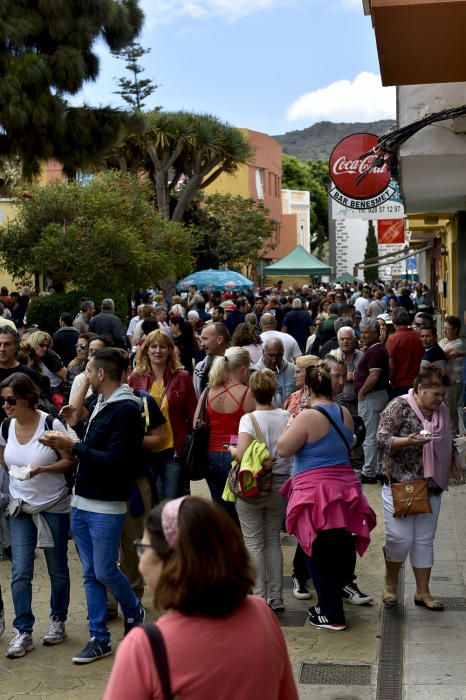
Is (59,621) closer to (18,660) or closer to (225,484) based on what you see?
(18,660)

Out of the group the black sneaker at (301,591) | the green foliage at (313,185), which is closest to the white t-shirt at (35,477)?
the black sneaker at (301,591)

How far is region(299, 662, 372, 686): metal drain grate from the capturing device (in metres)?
5.97

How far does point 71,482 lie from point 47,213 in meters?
21.2

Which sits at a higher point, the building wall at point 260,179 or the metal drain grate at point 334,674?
the building wall at point 260,179

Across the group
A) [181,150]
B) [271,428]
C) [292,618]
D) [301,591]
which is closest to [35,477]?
[271,428]

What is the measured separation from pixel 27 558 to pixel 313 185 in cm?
10200

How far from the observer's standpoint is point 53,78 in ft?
66.1

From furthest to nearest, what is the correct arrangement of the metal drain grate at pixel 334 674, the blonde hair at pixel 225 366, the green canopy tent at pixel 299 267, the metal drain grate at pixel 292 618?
the green canopy tent at pixel 299 267
the blonde hair at pixel 225 366
the metal drain grate at pixel 292 618
the metal drain grate at pixel 334 674

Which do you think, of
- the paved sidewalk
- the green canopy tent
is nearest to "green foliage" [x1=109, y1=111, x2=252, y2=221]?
the green canopy tent

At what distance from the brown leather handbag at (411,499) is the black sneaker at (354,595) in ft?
2.62

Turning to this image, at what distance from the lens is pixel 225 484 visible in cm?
734

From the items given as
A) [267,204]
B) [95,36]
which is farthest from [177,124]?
[267,204]

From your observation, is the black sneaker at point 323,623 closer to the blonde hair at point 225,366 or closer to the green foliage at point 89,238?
the blonde hair at point 225,366

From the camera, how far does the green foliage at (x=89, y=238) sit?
2514cm
